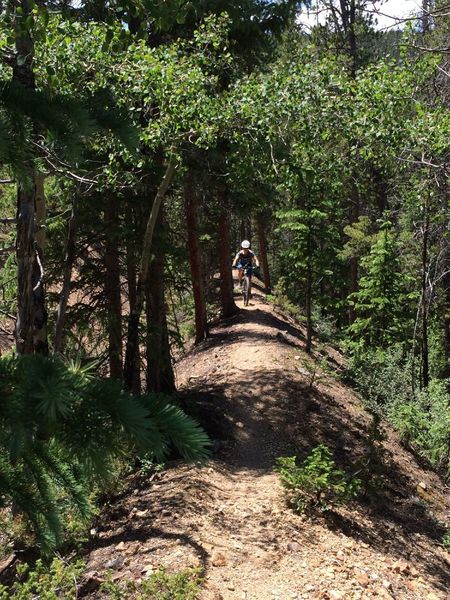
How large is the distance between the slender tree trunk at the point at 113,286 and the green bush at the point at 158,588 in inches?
203

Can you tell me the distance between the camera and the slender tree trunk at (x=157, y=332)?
30.0 feet

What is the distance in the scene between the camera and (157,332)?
9.07 meters

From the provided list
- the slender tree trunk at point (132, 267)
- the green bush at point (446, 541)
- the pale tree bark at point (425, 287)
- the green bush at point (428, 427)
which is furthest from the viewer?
the pale tree bark at point (425, 287)

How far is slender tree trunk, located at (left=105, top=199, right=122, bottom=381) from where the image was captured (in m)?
9.09

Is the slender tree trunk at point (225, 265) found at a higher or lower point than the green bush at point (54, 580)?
higher

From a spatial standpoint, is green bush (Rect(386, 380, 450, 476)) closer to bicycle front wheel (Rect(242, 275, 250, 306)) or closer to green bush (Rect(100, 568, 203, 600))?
bicycle front wheel (Rect(242, 275, 250, 306))

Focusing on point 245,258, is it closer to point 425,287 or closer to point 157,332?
point 425,287

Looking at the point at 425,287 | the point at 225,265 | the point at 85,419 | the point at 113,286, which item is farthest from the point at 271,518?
the point at 225,265

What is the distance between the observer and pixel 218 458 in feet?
26.2

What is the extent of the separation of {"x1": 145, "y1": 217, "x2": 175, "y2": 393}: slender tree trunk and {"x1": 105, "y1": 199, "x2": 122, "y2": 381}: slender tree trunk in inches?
21.8

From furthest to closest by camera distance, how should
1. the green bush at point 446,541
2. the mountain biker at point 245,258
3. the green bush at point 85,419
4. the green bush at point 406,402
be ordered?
the mountain biker at point 245,258
the green bush at point 406,402
the green bush at point 446,541
the green bush at point 85,419

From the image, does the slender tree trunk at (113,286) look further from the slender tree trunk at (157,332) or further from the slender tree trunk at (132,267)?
the slender tree trunk at (157,332)

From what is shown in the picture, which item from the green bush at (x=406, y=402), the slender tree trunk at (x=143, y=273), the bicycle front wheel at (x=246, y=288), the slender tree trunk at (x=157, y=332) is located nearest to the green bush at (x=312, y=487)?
the slender tree trunk at (x=143, y=273)

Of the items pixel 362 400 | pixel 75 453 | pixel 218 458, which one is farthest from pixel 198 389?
pixel 75 453
